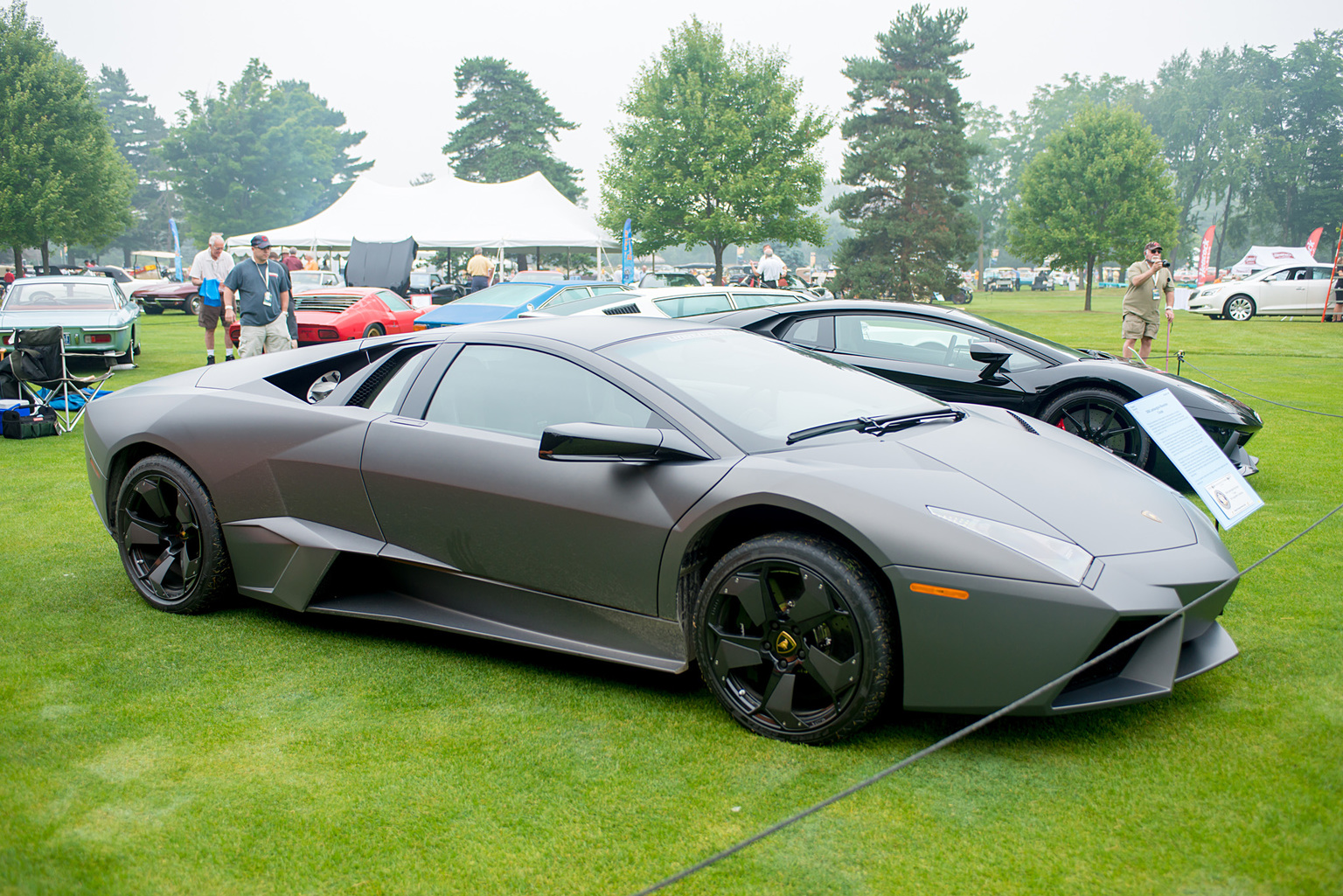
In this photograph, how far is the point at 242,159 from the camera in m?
69.9

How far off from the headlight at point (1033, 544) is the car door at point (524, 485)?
0.70 meters

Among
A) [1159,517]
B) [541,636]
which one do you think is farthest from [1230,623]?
[541,636]

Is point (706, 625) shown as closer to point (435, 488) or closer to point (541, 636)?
point (541, 636)

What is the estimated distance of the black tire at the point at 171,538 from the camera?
381 centimetres

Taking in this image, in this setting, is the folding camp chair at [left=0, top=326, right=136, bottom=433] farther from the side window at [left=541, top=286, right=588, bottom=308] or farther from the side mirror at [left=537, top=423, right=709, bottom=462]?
the side mirror at [left=537, top=423, right=709, bottom=462]

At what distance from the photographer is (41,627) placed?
3.75 meters

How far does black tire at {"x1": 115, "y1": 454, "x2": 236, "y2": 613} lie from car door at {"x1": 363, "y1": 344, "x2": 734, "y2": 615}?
897mm

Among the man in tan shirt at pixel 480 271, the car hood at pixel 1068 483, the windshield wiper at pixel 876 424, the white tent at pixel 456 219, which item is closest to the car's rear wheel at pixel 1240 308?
the white tent at pixel 456 219

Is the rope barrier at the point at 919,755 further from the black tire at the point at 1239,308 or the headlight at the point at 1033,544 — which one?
the black tire at the point at 1239,308

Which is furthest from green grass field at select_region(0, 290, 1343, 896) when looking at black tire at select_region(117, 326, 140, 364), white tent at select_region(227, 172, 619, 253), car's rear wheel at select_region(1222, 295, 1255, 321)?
car's rear wheel at select_region(1222, 295, 1255, 321)

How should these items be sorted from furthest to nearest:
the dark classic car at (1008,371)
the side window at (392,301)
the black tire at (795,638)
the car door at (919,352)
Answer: the side window at (392,301) < the car door at (919,352) < the dark classic car at (1008,371) < the black tire at (795,638)

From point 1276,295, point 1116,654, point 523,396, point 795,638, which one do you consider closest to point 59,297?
point 523,396

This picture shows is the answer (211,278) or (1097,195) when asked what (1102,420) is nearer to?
(211,278)

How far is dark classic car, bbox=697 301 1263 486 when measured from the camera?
5.92 meters
